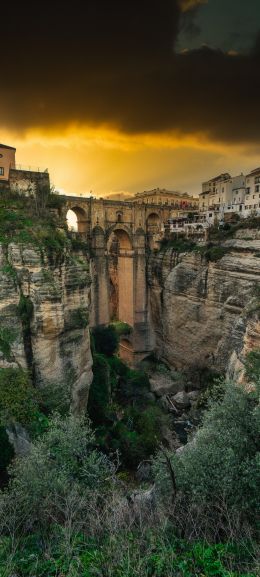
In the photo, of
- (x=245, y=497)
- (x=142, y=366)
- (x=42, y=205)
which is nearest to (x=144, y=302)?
(x=142, y=366)

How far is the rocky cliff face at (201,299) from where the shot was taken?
2161 cm

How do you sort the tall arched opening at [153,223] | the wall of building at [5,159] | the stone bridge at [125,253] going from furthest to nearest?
the tall arched opening at [153,223]
the stone bridge at [125,253]
the wall of building at [5,159]

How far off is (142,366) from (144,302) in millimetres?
6362

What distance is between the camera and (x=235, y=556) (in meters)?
4.98

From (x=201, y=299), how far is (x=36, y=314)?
1605 centimetres

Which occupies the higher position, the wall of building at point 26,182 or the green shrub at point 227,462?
the wall of building at point 26,182

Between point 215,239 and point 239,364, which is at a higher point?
point 215,239

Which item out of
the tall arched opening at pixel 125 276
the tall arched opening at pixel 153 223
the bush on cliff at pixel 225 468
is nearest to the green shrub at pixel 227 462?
the bush on cliff at pixel 225 468

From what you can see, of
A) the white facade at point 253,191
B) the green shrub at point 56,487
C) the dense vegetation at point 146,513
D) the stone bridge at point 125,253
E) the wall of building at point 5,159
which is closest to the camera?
the dense vegetation at point 146,513

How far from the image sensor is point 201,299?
80.5ft

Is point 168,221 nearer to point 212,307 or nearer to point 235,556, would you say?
point 212,307

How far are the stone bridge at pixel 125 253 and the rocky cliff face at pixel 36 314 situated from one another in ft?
49.5

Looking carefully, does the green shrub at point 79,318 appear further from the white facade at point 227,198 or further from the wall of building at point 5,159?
the white facade at point 227,198

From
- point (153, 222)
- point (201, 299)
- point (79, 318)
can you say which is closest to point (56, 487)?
point (79, 318)
